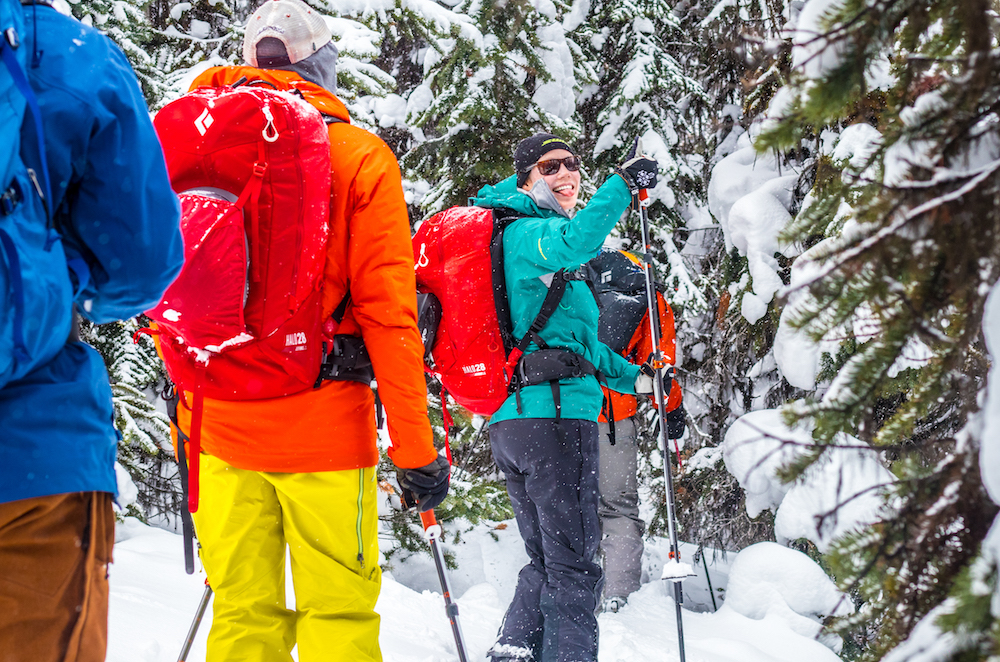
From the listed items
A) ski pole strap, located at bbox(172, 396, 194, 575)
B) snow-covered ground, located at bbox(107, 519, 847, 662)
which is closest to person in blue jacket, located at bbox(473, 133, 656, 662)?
snow-covered ground, located at bbox(107, 519, 847, 662)

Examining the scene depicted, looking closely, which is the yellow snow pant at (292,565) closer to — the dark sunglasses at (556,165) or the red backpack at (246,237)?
the red backpack at (246,237)

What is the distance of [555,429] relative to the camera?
11.5 feet

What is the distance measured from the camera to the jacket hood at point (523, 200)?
377cm

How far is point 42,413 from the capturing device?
58.6 inches

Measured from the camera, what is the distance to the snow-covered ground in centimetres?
410

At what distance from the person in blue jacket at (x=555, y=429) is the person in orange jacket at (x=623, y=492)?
8.07 feet

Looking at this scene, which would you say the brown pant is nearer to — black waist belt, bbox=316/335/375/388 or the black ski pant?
black waist belt, bbox=316/335/375/388

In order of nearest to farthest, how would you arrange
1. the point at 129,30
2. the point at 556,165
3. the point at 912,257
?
1. the point at 912,257
2. the point at 556,165
3. the point at 129,30

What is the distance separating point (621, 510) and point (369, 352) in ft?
14.7

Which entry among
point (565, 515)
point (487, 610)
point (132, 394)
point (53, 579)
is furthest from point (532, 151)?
point (132, 394)

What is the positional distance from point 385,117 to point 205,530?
5.90 meters

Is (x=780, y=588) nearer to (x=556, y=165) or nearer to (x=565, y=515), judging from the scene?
(x=565, y=515)

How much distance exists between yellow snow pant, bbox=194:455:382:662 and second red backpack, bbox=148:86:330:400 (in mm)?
336

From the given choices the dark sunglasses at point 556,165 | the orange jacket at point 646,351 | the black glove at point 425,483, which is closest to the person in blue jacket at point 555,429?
the dark sunglasses at point 556,165
